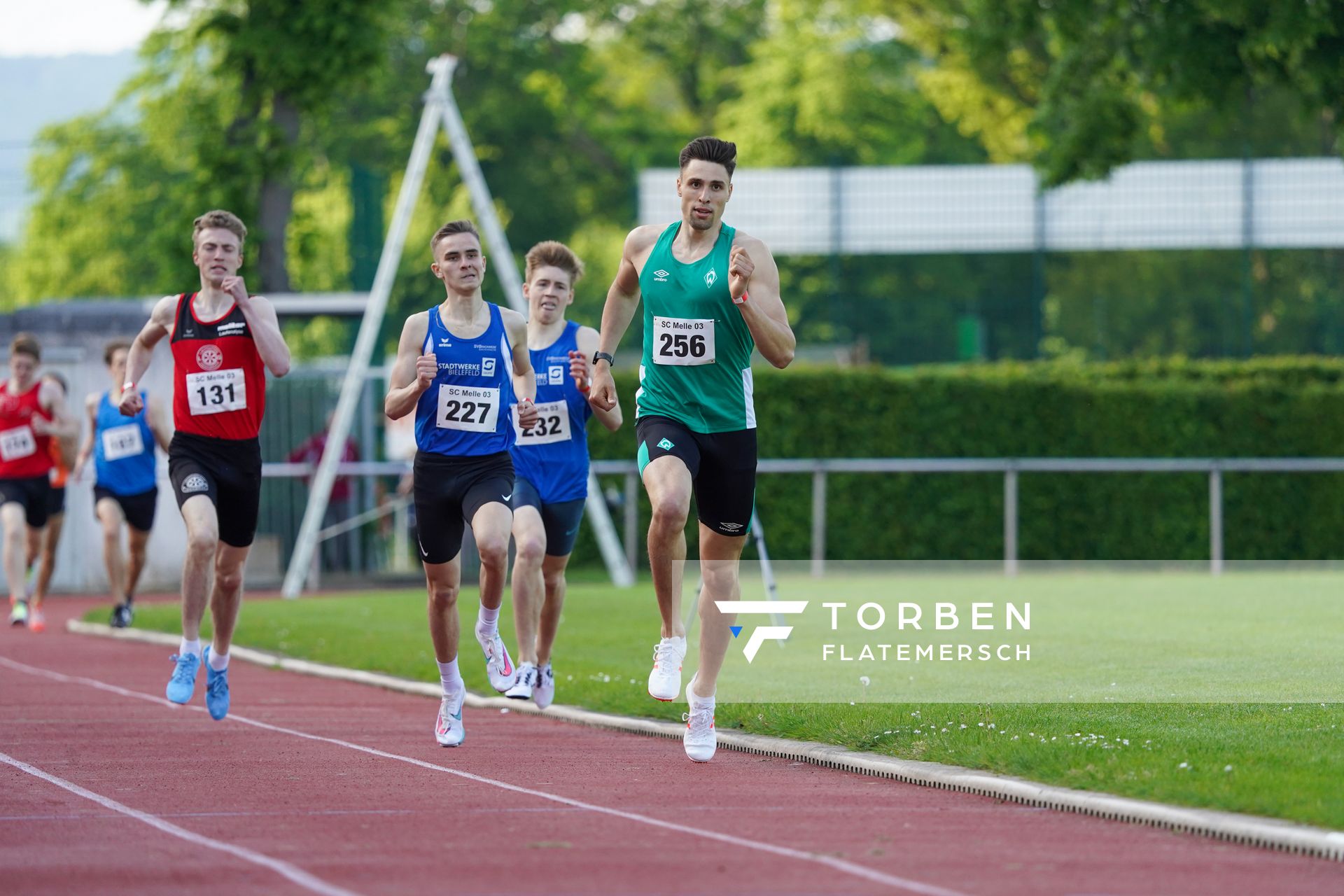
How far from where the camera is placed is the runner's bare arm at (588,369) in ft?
30.4

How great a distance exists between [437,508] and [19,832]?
2.98 metres

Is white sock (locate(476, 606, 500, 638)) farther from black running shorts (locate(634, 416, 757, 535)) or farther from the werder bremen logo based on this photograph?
black running shorts (locate(634, 416, 757, 535))

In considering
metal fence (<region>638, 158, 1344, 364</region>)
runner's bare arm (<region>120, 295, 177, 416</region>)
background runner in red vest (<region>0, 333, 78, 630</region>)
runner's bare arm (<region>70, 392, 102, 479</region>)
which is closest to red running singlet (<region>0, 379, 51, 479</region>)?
background runner in red vest (<region>0, 333, 78, 630</region>)

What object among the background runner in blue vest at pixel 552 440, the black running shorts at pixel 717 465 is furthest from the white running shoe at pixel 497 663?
the black running shorts at pixel 717 465

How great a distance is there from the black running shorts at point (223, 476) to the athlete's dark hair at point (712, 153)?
290 cm

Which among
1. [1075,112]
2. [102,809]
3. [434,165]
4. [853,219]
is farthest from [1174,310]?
[102,809]

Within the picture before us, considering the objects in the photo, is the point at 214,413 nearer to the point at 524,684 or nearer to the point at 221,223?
the point at 221,223

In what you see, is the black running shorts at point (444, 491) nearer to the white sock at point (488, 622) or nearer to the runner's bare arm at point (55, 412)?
the white sock at point (488, 622)

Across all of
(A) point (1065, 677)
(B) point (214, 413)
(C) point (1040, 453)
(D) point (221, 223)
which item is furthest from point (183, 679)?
(C) point (1040, 453)

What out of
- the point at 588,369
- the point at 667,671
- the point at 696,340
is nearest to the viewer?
the point at 696,340

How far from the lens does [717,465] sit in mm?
8680

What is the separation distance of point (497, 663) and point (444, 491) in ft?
4.23

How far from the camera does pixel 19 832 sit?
6785 millimetres

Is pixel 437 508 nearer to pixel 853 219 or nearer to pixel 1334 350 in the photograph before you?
pixel 853 219
